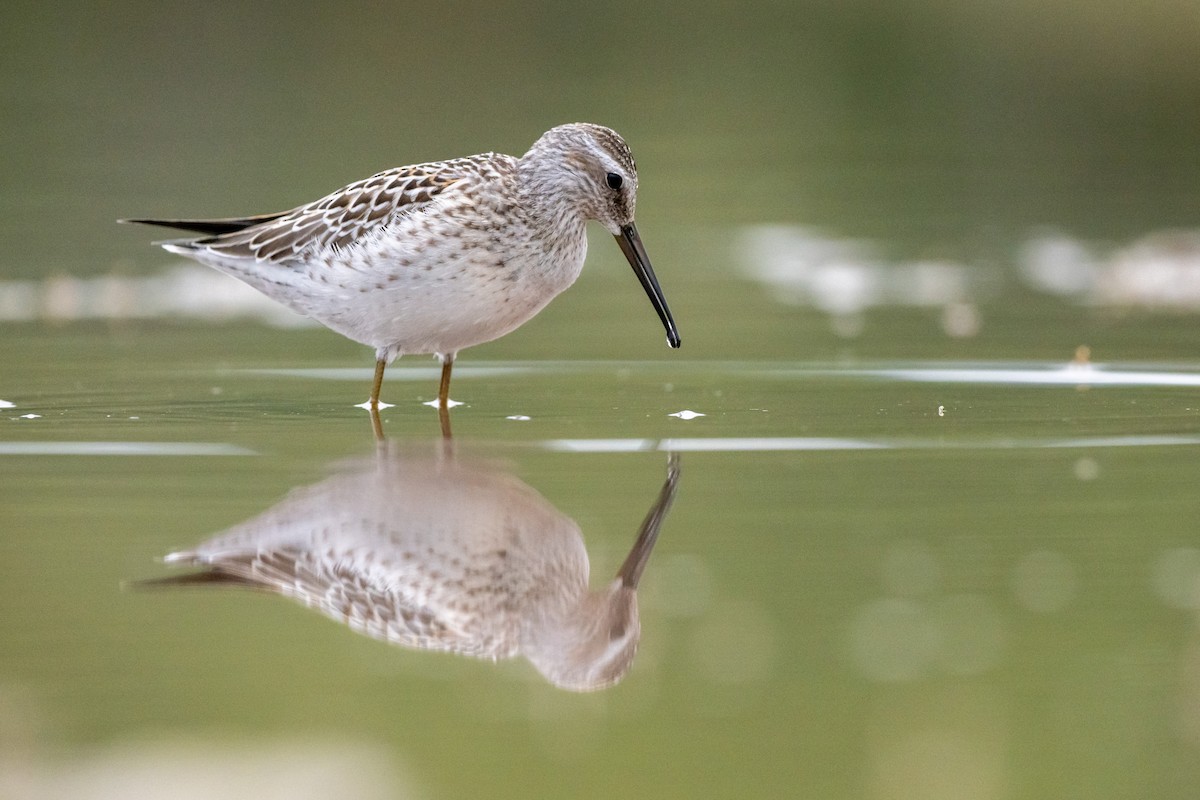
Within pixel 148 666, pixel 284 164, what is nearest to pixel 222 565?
pixel 148 666

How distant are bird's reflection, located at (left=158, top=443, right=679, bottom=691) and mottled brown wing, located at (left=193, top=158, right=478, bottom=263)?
90.1 inches

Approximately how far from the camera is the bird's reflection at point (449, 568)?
A: 16.6 feet

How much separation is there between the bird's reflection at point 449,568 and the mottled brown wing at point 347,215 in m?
2.29

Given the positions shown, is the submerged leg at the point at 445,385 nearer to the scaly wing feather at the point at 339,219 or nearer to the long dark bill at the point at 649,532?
the scaly wing feather at the point at 339,219

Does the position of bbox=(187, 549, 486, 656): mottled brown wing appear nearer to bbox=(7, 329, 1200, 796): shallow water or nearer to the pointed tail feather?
bbox=(7, 329, 1200, 796): shallow water

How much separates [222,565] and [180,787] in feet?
5.32

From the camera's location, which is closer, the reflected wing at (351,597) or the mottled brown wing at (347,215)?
the reflected wing at (351,597)

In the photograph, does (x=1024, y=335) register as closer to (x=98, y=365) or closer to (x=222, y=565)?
(x=98, y=365)

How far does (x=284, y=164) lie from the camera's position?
59.4 feet

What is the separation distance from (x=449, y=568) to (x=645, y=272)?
147 inches

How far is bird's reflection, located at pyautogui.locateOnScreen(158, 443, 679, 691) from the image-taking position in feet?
16.6

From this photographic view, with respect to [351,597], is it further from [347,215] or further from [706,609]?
[347,215]

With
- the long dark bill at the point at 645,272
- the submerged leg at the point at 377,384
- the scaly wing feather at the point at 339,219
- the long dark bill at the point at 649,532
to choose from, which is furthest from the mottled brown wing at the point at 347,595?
the long dark bill at the point at 645,272

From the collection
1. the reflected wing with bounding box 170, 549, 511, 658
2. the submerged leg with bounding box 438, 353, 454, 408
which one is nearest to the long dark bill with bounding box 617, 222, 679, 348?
the submerged leg with bounding box 438, 353, 454, 408
